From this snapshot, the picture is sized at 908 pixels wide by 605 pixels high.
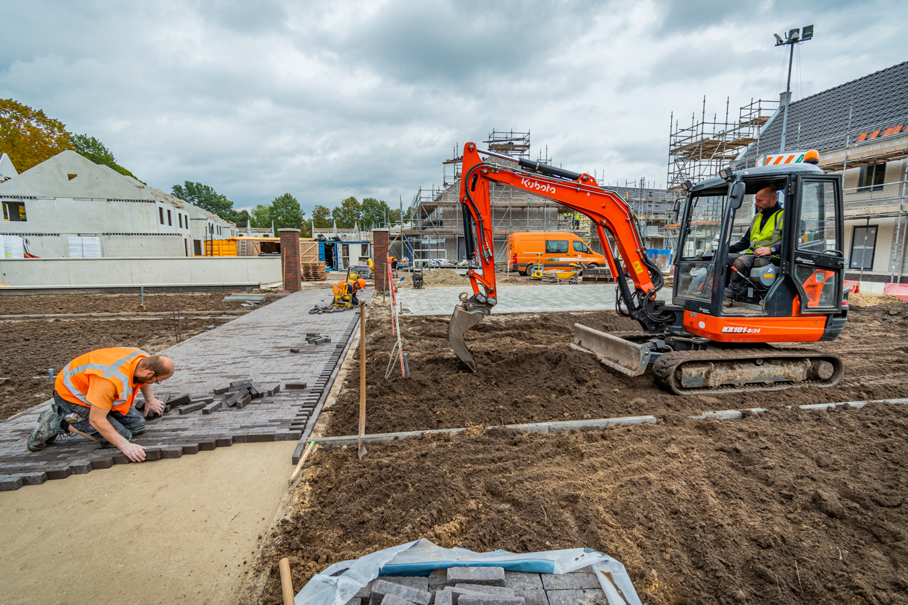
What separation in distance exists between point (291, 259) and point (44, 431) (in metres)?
14.0

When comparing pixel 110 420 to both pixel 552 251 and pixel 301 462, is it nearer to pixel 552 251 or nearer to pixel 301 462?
pixel 301 462

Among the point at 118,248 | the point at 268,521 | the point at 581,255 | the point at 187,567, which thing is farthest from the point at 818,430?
the point at 118,248

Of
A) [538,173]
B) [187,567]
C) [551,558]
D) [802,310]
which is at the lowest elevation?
[187,567]

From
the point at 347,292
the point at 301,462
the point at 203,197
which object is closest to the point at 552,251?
the point at 347,292

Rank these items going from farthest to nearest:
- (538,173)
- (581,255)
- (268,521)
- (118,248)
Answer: (118,248) → (581,255) → (538,173) → (268,521)

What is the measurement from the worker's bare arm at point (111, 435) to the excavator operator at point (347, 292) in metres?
9.43

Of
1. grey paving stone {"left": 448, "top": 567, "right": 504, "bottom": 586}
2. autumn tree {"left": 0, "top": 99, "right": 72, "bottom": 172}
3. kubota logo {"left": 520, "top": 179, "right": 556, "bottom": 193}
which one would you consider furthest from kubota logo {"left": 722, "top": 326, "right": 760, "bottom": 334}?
autumn tree {"left": 0, "top": 99, "right": 72, "bottom": 172}

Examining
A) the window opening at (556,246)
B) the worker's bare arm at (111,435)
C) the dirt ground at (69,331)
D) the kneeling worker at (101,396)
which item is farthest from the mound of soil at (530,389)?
the window opening at (556,246)

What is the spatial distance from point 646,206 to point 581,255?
16.6 metres

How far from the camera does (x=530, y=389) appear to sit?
5.80 metres

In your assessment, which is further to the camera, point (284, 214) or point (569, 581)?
point (284, 214)

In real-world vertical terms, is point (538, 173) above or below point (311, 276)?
above

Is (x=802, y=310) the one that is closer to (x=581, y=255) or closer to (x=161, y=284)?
(x=581, y=255)

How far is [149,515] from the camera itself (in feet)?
10.8
